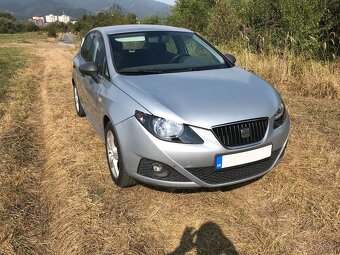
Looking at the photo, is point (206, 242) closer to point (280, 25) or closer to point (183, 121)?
point (183, 121)

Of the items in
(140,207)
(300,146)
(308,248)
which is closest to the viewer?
(308,248)

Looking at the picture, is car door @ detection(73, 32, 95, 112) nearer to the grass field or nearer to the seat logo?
the grass field

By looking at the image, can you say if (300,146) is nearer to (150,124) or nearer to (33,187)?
(150,124)

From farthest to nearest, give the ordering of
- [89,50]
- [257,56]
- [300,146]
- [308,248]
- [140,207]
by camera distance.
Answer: [257,56] < [89,50] < [300,146] < [140,207] < [308,248]

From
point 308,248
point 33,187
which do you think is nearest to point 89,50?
point 33,187

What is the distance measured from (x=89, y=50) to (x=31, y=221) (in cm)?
280

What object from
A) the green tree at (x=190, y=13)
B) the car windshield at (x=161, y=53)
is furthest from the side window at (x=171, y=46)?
the green tree at (x=190, y=13)

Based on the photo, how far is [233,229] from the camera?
10.6 feet

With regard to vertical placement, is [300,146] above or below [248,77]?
below

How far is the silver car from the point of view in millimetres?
3154

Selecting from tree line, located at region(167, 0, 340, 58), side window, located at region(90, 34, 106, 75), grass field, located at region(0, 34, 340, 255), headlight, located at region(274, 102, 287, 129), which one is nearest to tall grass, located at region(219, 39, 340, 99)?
tree line, located at region(167, 0, 340, 58)

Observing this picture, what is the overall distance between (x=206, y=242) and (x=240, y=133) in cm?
93

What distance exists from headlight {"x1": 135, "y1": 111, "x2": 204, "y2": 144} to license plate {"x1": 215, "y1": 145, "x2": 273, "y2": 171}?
24cm

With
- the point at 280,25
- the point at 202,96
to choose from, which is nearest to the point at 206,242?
the point at 202,96
